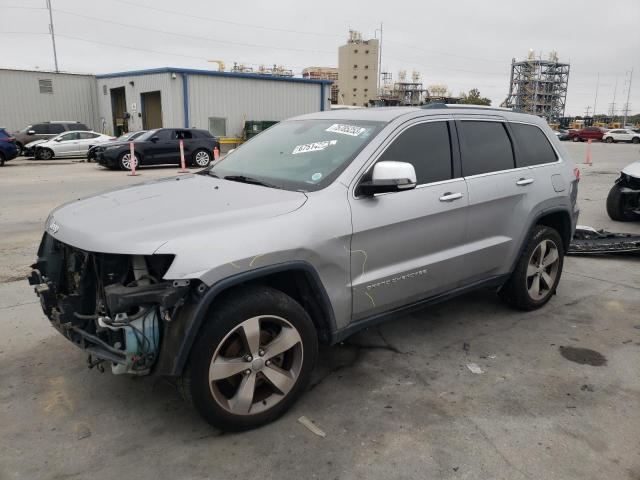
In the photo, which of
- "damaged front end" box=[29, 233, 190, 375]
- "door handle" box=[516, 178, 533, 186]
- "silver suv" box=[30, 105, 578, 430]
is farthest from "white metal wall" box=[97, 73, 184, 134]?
"damaged front end" box=[29, 233, 190, 375]

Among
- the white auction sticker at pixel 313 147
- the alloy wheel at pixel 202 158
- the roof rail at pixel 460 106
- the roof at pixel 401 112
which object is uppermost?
the roof rail at pixel 460 106

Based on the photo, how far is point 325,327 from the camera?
3182mm

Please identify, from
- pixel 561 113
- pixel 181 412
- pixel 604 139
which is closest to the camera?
pixel 181 412

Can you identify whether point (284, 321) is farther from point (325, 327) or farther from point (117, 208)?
point (117, 208)

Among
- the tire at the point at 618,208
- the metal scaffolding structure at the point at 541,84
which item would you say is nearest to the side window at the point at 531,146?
the tire at the point at 618,208

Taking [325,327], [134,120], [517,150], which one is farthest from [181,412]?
[134,120]

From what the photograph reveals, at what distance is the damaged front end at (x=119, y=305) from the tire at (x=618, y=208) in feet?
28.0

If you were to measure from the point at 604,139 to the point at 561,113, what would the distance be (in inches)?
2934

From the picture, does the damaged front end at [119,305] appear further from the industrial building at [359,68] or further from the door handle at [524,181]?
the industrial building at [359,68]

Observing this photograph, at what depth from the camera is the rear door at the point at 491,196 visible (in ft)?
13.0

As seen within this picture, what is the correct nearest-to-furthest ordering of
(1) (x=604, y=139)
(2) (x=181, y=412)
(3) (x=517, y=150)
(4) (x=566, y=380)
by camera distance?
(2) (x=181, y=412) → (4) (x=566, y=380) → (3) (x=517, y=150) → (1) (x=604, y=139)

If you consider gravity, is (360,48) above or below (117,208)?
above

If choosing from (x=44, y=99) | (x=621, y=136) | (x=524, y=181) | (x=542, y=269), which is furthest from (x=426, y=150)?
(x=621, y=136)

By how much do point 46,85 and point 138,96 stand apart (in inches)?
244
